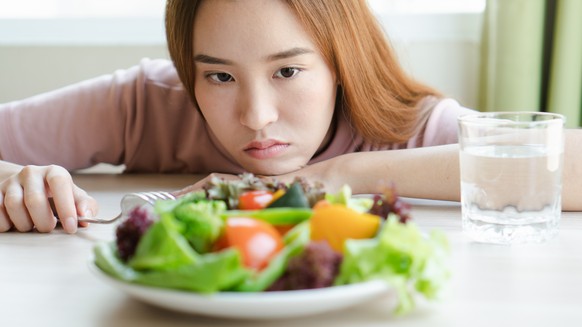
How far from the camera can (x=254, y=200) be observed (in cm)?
78

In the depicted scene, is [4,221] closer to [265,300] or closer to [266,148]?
[266,148]

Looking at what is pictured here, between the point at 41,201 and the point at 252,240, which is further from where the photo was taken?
the point at 41,201

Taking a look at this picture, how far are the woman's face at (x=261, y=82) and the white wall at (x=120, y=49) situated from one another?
3.85ft

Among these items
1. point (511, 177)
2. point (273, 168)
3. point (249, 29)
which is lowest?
point (273, 168)

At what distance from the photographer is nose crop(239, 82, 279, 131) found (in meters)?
1.26

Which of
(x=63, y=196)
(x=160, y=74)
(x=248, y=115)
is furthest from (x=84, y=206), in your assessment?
(x=160, y=74)

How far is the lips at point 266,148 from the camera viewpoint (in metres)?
1.34

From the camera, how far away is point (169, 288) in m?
0.60

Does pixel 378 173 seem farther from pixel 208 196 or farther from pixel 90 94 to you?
pixel 90 94

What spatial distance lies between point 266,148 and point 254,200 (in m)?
0.57

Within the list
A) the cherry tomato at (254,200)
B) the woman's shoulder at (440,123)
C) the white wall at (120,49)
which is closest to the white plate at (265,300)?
the cherry tomato at (254,200)

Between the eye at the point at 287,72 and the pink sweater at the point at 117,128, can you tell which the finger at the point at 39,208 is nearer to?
the eye at the point at 287,72

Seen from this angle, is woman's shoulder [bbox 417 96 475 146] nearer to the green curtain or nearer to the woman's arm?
the woman's arm

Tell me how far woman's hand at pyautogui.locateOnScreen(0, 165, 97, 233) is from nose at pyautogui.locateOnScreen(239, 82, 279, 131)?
30 cm
